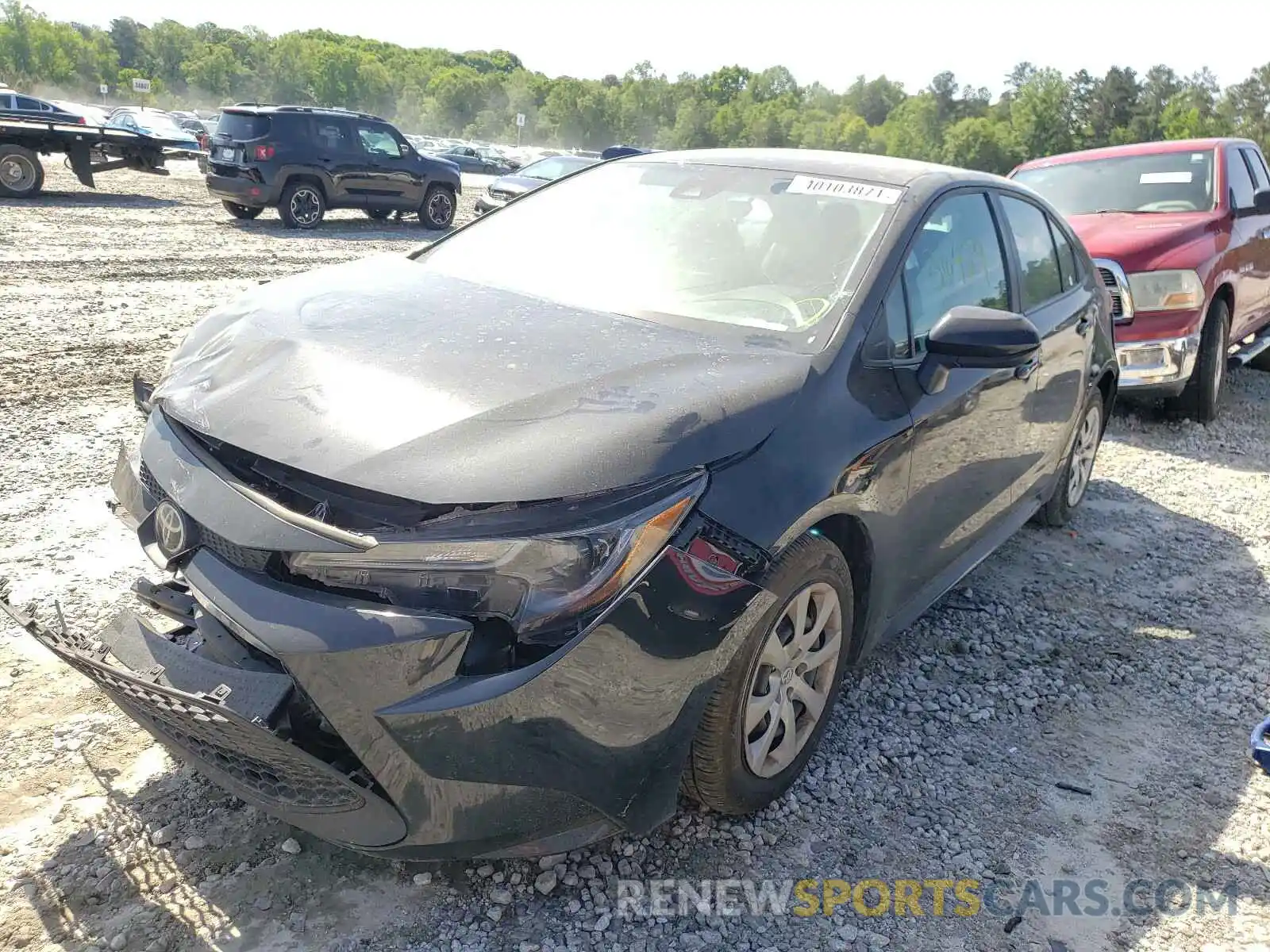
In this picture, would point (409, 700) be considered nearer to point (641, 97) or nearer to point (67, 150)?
point (67, 150)

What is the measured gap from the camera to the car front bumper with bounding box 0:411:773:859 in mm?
1949

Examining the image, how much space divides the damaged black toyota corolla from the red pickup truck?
4.04m

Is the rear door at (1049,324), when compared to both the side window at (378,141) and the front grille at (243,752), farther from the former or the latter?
the side window at (378,141)

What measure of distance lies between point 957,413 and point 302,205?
47.9 ft

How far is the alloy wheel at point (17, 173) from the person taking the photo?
15719 mm

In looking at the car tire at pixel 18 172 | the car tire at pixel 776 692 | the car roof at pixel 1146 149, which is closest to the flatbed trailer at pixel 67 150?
the car tire at pixel 18 172

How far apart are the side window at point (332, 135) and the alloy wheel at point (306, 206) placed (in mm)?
811

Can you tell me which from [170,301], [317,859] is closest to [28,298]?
[170,301]

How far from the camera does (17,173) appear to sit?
52.2ft

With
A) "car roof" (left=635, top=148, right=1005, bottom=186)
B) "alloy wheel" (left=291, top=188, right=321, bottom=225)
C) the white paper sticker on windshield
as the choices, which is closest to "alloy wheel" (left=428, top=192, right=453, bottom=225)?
"alloy wheel" (left=291, top=188, right=321, bottom=225)

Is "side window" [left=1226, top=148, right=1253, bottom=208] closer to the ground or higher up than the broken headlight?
higher up

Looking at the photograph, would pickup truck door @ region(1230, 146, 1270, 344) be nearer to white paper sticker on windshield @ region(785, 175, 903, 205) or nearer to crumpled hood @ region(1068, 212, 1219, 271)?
crumpled hood @ region(1068, 212, 1219, 271)

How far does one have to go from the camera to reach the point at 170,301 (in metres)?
9.08

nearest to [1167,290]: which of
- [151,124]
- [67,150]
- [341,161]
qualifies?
[341,161]
